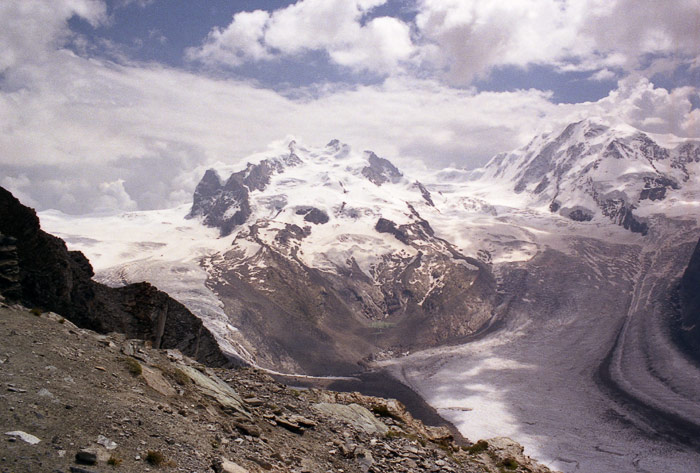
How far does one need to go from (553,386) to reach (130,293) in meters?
169

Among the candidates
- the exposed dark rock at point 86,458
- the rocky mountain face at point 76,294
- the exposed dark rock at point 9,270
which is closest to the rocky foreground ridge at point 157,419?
the exposed dark rock at point 86,458

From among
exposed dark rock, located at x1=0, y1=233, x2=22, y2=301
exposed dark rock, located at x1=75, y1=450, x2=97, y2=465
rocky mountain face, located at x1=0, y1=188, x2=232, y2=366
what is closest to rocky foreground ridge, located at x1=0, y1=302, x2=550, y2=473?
exposed dark rock, located at x1=75, y1=450, x2=97, y2=465

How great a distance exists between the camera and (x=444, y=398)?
554 ft

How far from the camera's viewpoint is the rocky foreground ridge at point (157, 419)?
13008mm

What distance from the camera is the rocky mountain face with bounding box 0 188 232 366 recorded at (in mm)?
25141

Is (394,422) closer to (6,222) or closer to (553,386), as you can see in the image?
(6,222)

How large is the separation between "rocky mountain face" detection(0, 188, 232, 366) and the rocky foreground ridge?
579 centimetres

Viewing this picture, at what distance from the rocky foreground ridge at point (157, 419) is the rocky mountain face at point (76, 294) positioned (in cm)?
579

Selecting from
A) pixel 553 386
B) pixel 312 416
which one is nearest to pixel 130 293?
pixel 312 416

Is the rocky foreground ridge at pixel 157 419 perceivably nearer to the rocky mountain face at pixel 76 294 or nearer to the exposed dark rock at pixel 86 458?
the exposed dark rock at pixel 86 458

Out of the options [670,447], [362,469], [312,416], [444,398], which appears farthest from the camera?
[444,398]

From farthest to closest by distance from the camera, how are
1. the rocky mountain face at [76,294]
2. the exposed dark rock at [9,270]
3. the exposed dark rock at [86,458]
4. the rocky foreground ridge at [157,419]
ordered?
the rocky mountain face at [76,294], the exposed dark rock at [9,270], the rocky foreground ridge at [157,419], the exposed dark rock at [86,458]

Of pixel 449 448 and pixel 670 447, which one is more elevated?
pixel 449 448

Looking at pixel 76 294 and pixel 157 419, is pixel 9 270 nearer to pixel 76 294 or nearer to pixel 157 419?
pixel 76 294
